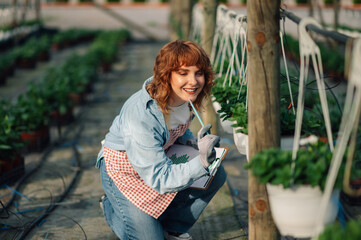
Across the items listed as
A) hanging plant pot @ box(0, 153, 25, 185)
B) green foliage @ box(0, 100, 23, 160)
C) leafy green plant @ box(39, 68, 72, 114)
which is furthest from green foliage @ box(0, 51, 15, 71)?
hanging plant pot @ box(0, 153, 25, 185)

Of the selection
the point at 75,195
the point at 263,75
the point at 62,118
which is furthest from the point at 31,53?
the point at 263,75

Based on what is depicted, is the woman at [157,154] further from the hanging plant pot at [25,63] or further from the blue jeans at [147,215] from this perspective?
the hanging plant pot at [25,63]

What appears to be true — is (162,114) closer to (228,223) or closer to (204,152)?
(204,152)

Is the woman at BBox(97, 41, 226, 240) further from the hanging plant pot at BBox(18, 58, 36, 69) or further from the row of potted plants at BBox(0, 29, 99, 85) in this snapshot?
the hanging plant pot at BBox(18, 58, 36, 69)

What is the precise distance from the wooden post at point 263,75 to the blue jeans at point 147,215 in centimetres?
74

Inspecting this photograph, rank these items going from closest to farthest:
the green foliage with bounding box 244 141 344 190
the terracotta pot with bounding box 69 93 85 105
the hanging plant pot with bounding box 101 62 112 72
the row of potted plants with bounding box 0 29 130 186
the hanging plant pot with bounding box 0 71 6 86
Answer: the green foliage with bounding box 244 141 344 190, the row of potted plants with bounding box 0 29 130 186, the terracotta pot with bounding box 69 93 85 105, the hanging plant pot with bounding box 0 71 6 86, the hanging plant pot with bounding box 101 62 112 72

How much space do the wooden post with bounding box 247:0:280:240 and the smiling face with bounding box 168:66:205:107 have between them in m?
0.46

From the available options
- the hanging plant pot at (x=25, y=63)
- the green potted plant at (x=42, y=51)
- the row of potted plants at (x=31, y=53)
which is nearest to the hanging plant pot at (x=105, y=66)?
the row of potted plants at (x=31, y=53)

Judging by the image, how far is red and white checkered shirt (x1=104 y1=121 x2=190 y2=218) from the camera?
101 inches

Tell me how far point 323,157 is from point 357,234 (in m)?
0.38

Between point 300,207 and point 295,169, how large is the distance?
0.44ft

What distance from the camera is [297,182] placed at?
1.74 meters

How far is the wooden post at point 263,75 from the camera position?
2.00m

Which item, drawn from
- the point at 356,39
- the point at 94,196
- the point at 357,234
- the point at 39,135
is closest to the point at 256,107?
the point at 356,39
